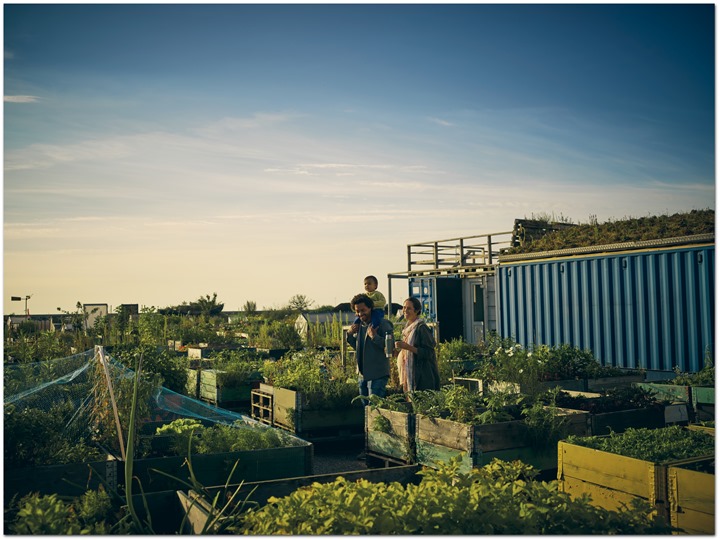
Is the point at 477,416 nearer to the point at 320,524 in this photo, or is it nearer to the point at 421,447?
the point at 421,447

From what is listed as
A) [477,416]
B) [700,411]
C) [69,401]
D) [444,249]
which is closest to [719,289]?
[477,416]

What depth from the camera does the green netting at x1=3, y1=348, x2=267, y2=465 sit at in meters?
4.93

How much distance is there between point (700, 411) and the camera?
24.2 feet

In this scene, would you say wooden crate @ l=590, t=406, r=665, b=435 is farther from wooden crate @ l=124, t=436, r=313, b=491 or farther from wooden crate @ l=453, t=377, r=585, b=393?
wooden crate @ l=124, t=436, r=313, b=491

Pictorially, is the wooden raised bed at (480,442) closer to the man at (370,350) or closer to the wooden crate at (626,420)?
the wooden crate at (626,420)

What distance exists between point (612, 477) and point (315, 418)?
4.13 meters

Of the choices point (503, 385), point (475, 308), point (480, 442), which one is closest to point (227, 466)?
point (480, 442)

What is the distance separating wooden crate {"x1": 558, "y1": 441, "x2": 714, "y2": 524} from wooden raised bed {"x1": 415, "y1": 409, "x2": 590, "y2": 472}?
1.96 ft

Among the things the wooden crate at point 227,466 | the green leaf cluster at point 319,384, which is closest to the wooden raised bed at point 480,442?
the wooden crate at point 227,466

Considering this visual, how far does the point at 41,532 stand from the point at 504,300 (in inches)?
519

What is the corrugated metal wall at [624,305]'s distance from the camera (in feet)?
35.9

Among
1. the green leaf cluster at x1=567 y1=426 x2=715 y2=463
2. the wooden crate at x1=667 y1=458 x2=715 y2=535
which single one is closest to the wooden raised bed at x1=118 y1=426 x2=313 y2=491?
the green leaf cluster at x1=567 y1=426 x2=715 y2=463

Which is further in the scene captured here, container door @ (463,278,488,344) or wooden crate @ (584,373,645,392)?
container door @ (463,278,488,344)

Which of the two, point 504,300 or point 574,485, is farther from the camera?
point 504,300
